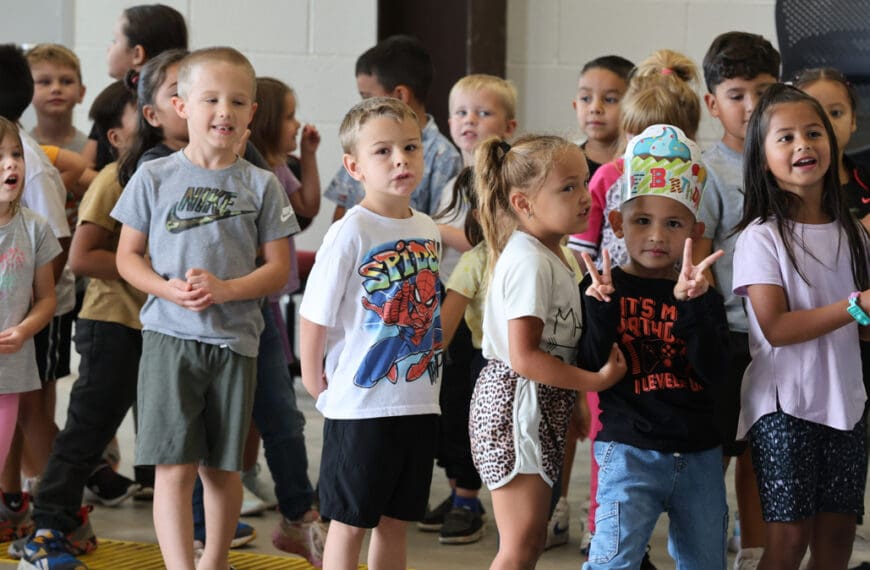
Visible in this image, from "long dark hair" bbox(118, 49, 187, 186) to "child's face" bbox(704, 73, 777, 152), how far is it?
1.31 metres

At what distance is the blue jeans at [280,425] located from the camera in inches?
120

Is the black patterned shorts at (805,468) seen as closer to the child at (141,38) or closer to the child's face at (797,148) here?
the child's face at (797,148)

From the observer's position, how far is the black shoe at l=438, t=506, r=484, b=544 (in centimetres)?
331

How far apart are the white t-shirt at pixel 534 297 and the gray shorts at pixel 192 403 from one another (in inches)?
23.3

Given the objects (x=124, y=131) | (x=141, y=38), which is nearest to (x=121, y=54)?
(x=141, y=38)

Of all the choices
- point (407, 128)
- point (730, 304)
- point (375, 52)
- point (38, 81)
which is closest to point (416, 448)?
point (407, 128)

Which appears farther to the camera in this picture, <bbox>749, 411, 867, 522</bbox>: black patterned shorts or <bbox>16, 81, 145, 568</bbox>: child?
<bbox>16, 81, 145, 568</bbox>: child

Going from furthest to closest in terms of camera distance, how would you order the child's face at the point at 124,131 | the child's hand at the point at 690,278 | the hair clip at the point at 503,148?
the child's face at the point at 124,131 → the hair clip at the point at 503,148 → the child's hand at the point at 690,278

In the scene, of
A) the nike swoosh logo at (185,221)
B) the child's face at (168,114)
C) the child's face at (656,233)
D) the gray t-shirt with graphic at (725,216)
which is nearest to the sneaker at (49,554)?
the nike swoosh logo at (185,221)

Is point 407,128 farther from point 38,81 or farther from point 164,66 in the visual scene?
point 38,81

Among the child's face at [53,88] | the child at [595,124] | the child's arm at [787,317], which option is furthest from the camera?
the child's face at [53,88]

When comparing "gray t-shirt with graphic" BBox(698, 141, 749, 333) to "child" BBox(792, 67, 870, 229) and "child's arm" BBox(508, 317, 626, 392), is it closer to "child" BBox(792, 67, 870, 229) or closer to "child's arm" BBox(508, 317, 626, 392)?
"child" BBox(792, 67, 870, 229)

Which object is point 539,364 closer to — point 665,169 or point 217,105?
point 665,169

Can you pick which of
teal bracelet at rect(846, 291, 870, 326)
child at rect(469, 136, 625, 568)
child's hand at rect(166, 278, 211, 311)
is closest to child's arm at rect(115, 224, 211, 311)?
child's hand at rect(166, 278, 211, 311)
